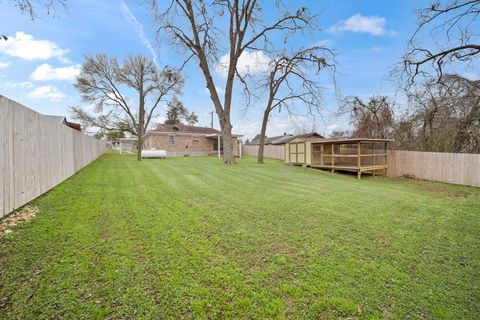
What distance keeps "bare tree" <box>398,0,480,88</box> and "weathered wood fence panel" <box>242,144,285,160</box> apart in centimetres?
1430

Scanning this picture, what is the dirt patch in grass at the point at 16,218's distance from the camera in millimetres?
3166

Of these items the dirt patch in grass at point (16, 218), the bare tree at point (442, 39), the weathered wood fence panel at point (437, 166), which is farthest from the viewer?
the weathered wood fence panel at point (437, 166)

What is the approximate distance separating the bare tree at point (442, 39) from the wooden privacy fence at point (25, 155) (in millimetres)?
12095

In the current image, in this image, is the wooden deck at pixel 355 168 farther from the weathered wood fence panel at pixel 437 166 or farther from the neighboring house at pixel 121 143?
the neighboring house at pixel 121 143

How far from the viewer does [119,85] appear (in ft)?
80.9

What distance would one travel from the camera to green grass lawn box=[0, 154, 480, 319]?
1.88 metres

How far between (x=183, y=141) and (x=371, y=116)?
19.9 metres

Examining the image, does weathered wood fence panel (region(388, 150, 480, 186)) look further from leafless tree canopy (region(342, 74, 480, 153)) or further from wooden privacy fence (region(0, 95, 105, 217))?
wooden privacy fence (region(0, 95, 105, 217))

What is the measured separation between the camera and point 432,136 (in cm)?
1202

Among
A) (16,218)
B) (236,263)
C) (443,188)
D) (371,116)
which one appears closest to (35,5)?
(16,218)

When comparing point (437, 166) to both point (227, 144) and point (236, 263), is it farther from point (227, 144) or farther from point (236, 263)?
point (236, 263)

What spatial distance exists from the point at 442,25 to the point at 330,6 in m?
6.71

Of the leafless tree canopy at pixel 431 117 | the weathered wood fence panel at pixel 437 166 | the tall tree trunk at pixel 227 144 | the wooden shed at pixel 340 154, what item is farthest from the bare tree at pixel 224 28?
the weathered wood fence panel at pixel 437 166

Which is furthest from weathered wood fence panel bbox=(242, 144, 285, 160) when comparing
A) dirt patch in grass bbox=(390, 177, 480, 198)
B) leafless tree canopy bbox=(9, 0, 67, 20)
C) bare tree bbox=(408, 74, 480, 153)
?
leafless tree canopy bbox=(9, 0, 67, 20)
